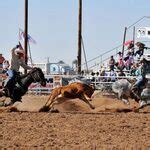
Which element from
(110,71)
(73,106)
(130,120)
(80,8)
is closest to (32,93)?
(110,71)

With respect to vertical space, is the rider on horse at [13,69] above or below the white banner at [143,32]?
below

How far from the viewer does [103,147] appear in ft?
30.5

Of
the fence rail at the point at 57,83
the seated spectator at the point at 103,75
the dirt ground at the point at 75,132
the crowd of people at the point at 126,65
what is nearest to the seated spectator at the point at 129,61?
the crowd of people at the point at 126,65

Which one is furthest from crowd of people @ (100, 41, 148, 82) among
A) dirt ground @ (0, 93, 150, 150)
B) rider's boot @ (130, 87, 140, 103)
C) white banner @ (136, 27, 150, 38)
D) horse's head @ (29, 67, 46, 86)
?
dirt ground @ (0, 93, 150, 150)

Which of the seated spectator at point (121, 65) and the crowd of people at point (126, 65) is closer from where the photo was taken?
the crowd of people at point (126, 65)

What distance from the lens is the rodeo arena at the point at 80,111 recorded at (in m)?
10.0

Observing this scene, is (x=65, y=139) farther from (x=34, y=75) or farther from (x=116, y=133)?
(x=34, y=75)

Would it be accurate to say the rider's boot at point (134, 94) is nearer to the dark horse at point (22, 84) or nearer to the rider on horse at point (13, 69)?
the dark horse at point (22, 84)

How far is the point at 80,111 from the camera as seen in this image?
1764 cm

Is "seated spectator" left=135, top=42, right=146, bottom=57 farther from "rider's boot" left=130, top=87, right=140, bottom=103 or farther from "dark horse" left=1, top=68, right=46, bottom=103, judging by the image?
"dark horse" left=1, top=68, right=46, bottom=103

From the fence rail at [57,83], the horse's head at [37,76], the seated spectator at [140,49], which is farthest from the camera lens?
the seated spectator at [140,49]

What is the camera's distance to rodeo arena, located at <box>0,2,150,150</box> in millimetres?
10009

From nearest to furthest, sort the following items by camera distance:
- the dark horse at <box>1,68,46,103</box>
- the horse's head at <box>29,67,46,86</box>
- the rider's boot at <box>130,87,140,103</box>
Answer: the dark horse at <box>1,68,46,103</box>
the horse's head at <box>29,67,46,86</box>
the rider's boot at <box>130,87,140,103</box>

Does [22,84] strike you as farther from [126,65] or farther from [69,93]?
[126,65]
